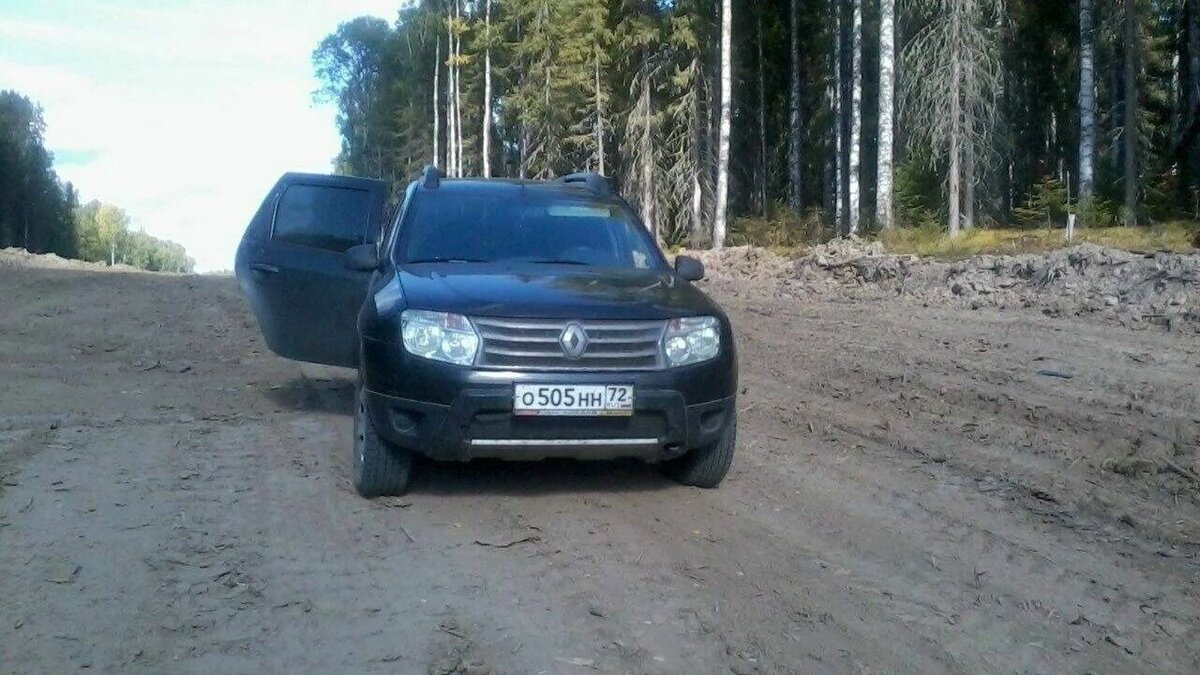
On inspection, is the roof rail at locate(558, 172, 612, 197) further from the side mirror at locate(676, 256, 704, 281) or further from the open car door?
the open car door

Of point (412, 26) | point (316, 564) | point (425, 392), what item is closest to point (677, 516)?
point (425, 392)

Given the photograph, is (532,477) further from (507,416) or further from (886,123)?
(886,123)

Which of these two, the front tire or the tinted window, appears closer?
the front tire

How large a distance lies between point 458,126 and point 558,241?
164 ft

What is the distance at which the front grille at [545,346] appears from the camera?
5434 mm

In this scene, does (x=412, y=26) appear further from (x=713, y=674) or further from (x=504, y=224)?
(x=713, y=674)

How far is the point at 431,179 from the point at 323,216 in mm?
1742

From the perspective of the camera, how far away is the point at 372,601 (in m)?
4.40

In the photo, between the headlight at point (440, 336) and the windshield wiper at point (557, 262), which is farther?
the windshield wiper at point (557, 262)

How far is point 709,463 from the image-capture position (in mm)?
6109

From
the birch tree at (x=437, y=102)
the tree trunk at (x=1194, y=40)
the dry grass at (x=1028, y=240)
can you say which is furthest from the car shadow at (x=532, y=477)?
the birch tree at (x=437, y=102)

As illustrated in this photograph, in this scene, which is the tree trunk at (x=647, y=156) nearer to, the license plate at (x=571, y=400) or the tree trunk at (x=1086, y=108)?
the tree trunk at (x=1086, y=108)

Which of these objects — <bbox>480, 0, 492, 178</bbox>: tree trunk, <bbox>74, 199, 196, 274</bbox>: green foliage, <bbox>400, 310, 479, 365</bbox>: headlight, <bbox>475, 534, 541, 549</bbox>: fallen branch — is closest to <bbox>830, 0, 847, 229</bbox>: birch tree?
<bbox>480, 0, 492, 178</bbox>: tree trunk

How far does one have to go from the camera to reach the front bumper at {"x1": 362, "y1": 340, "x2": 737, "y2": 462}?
17.6 ft
